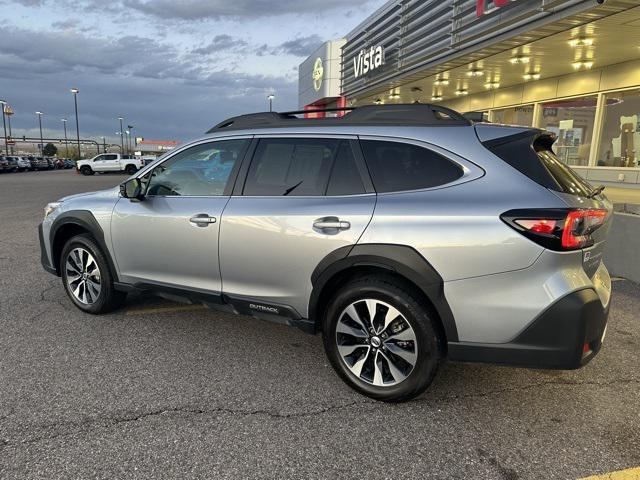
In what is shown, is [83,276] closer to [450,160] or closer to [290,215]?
[290,215]

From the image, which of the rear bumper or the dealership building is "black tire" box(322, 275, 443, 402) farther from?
the dealership building

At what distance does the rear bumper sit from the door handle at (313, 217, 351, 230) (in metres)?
1.04

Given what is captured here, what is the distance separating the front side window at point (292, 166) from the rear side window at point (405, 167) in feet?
0.90

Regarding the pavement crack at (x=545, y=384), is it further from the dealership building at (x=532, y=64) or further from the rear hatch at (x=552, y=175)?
the dealership building at (x=532, y=64)

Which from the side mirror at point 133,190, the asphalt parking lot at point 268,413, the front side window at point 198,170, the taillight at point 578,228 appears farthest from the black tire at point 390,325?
the side mirror at point 133,190

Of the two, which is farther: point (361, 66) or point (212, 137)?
point (361, 66)

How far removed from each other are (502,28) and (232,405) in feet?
30.9

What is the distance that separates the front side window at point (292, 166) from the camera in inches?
129

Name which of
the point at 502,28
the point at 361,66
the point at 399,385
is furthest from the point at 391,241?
the point at 361,66

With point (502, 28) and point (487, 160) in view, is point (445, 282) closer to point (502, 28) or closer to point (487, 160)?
point (487, 160)

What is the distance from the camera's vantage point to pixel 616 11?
24.4ft

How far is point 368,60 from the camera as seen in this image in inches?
668

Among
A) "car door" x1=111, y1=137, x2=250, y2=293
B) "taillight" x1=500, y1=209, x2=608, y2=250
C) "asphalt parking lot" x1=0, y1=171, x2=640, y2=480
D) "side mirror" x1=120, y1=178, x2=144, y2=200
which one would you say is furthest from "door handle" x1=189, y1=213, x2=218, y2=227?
"taillight" x1=500, y1=209, x2=608, y2=250

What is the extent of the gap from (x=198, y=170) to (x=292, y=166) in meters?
0.97
